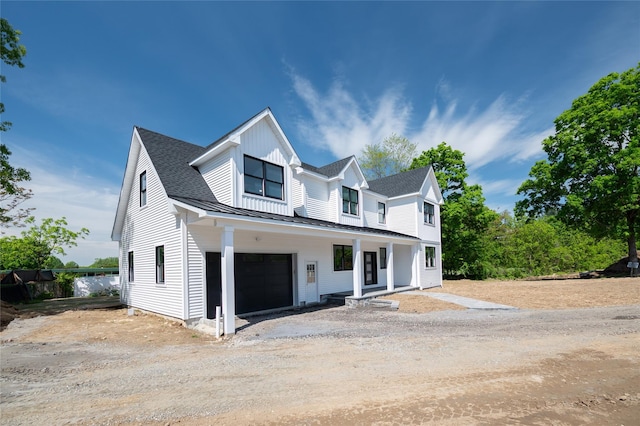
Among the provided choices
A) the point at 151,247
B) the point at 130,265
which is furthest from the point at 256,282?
the point at 130,265

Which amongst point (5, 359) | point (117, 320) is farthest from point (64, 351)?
point (117, 320)

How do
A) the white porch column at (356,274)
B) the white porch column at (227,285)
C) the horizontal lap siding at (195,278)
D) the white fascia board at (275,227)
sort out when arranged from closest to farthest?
1. the white porch column at (227,285)
2. the white fascia board at (275,227)
3. the horizontal lap siding at (195,278)
4. the white porch column at (356,274)

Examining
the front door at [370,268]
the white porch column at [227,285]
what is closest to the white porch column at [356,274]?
the front door at [370,268]

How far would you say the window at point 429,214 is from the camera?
22.3 metres

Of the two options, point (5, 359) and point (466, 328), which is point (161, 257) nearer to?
point (5, 359)

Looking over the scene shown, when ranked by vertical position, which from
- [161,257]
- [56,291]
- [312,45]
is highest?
[312,45]

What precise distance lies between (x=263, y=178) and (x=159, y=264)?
17.0ft

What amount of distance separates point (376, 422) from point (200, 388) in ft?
9.59

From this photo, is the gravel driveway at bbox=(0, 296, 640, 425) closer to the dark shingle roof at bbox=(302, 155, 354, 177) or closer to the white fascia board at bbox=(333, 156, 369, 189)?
the white fascia board at bbox=(333, 156, 369, 189)

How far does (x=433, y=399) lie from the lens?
4.42m

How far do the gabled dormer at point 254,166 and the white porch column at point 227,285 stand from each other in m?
2.70

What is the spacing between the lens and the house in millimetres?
10344

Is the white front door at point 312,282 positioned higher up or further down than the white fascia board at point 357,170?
further down

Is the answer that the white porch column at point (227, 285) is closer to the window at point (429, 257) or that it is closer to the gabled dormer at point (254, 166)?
the gabled dormer at point (254, 166)
